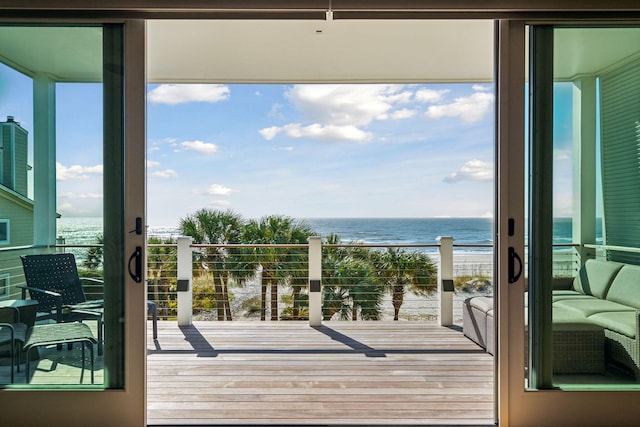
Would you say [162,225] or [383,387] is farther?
[162,225]

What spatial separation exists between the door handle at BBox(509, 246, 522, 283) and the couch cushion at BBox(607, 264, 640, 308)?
49 centimetres

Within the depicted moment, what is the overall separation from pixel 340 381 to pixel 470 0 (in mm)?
2517

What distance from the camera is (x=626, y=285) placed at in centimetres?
239

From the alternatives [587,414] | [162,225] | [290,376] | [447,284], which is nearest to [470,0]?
[587,414]

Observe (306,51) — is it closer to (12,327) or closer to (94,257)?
(94,257)

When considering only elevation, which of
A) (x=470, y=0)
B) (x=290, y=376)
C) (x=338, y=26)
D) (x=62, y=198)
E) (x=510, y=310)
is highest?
(x=338, y=26)

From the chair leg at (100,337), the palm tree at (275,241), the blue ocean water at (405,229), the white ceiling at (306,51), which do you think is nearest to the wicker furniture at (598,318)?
the white ceiling at (306,51)

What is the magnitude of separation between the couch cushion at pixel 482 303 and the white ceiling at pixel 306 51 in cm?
209

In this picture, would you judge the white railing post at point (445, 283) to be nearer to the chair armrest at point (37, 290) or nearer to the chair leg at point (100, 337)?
the chair leg at point (100, 337)

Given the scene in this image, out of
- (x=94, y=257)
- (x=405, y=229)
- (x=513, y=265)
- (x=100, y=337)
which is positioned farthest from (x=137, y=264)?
(x=405, y=229)

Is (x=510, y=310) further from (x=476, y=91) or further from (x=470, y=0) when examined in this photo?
(x=476, y=91)

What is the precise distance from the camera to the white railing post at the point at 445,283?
16.1 feet

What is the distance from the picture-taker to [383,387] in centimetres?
309

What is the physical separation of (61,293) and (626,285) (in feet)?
9.74
